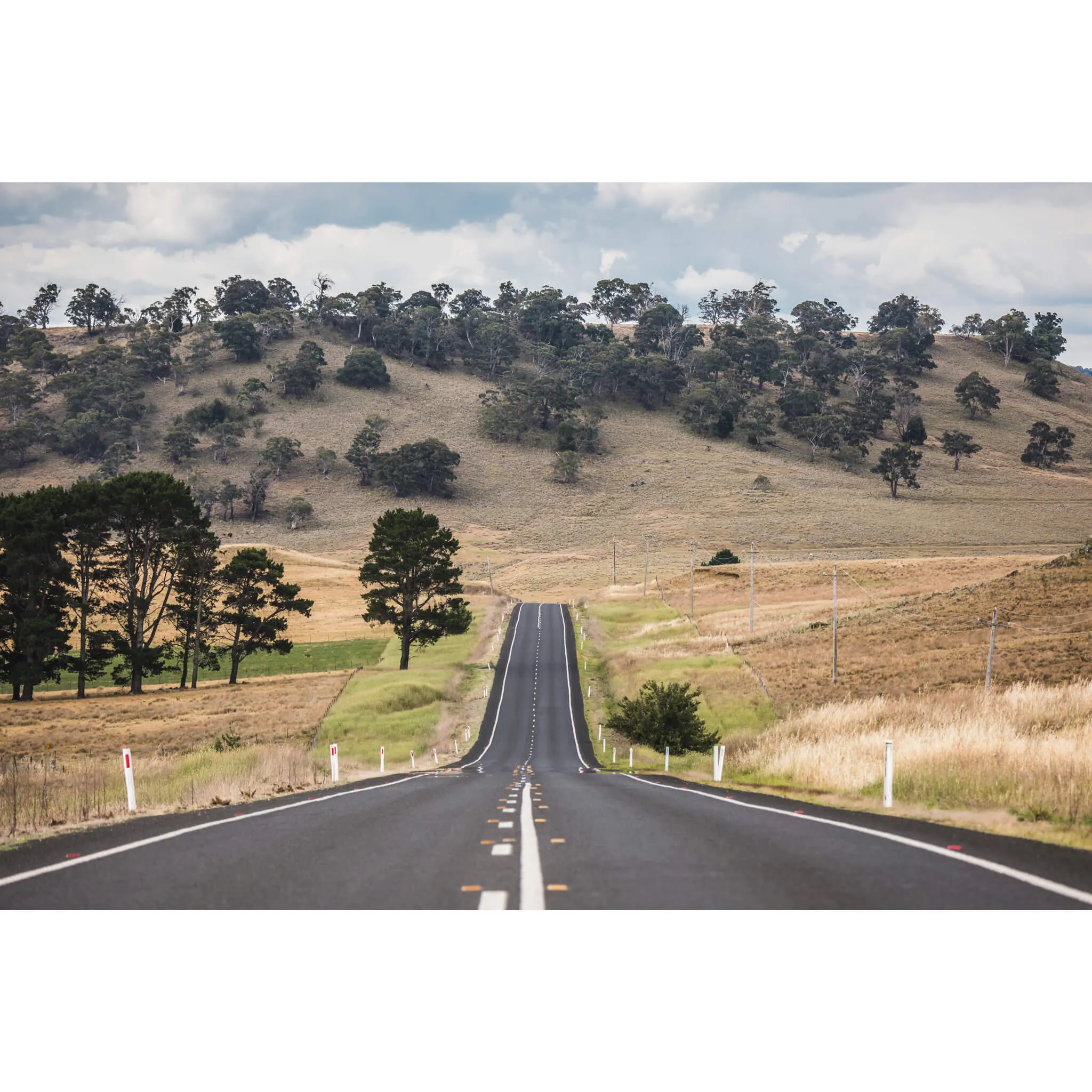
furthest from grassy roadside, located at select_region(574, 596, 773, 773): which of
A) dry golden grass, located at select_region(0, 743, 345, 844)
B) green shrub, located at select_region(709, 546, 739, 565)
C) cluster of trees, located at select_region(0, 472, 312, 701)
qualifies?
cluster of trees, located at select_region(0, 472, 312, 701)

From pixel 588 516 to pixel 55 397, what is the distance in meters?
114

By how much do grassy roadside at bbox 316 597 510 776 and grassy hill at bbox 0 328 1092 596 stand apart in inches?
1798

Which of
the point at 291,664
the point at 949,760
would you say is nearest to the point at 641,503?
the point at 291,664

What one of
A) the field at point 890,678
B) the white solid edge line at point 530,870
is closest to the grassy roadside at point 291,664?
the field at point 890,678

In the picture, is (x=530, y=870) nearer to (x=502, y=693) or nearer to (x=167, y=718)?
(x=167, y=718)

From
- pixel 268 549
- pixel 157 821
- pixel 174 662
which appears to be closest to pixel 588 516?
pixel 268 549

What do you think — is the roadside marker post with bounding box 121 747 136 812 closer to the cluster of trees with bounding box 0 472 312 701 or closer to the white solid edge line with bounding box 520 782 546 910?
the white solid edge line with bounding box 520 782 546 910

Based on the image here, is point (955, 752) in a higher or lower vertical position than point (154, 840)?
higher

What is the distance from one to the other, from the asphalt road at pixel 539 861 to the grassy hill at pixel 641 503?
110m

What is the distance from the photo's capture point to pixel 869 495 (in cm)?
17150

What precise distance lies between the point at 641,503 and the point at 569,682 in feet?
320

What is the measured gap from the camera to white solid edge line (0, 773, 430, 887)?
906cm

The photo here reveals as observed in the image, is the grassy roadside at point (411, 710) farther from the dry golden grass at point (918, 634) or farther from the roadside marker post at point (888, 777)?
the roadside marker post at point (888, 777)

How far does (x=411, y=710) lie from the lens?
62594 millimetres
